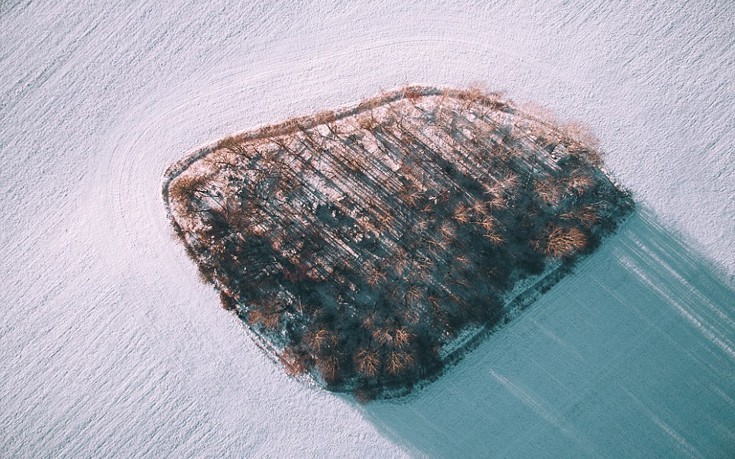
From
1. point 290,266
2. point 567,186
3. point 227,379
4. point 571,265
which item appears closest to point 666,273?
point 571,265

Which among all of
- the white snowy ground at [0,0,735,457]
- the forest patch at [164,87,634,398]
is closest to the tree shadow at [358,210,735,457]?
the white snowy ground at [0,0,735,457]

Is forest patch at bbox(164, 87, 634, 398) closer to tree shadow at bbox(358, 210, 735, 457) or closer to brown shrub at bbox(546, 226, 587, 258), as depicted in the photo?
brown shrub at bbox(546, 226, 587, 258)

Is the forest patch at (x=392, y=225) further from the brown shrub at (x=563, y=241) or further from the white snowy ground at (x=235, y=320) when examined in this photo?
the white snowy ground at (x=235, y=320)

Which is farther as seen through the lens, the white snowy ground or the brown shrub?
the white snowy ground

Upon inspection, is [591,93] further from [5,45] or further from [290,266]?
[5,45]

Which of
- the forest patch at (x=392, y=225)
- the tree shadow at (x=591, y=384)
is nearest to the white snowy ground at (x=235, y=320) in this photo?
the tree shadow at (x=591, y=384)

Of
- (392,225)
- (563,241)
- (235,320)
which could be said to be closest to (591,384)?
(563,241)
